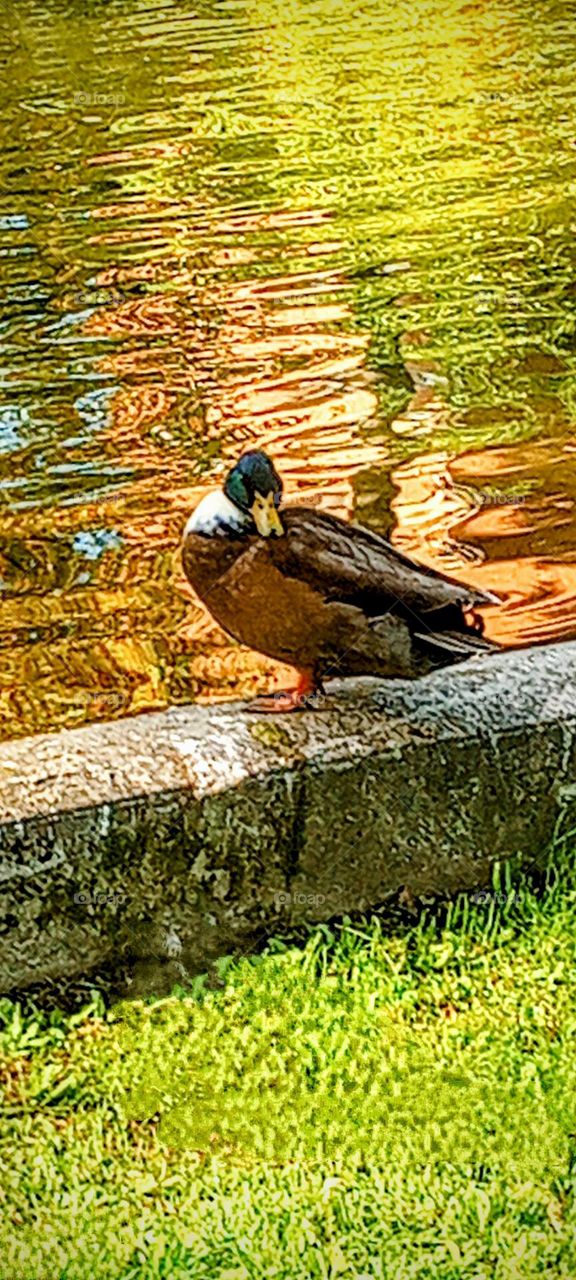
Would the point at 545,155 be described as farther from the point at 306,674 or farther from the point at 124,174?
the point at 306,674

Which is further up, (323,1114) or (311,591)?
(311,591)

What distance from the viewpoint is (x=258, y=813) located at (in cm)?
352

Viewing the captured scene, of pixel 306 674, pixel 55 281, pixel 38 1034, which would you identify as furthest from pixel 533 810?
pixel 55 281

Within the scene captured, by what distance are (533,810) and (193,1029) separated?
792 millimetres

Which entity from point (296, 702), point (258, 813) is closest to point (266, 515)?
point (296, 702)

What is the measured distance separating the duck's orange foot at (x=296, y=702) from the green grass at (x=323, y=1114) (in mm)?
435

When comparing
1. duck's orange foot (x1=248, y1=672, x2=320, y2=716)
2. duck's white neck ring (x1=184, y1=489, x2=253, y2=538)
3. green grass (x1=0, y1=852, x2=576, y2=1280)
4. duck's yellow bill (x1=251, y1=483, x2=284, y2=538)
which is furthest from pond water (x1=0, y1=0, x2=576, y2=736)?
green grass (x1=0, y1=852, x2=576, y2=1280)

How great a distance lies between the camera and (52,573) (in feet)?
19.0

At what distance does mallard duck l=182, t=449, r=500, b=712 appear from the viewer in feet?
11.8

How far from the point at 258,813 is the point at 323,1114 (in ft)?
1.92

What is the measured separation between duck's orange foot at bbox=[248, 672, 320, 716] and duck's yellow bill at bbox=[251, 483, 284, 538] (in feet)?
1.04

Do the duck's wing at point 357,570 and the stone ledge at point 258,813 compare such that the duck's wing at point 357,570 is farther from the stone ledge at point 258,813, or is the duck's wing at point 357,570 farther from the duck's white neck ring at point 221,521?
the stone ledge at point 258,813

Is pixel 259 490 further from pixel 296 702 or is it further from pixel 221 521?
pixel 296 702

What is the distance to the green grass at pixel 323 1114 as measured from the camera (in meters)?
2.89
